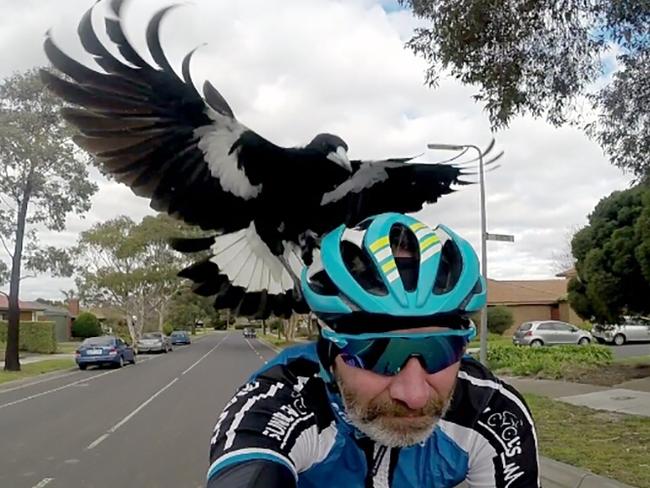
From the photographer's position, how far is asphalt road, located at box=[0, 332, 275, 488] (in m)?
7.95

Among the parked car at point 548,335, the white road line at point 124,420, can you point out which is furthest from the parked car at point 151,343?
the white road line at point 124,420

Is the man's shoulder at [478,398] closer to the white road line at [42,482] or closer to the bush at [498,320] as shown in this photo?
the white road line at [42,482]

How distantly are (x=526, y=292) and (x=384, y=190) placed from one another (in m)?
58.0

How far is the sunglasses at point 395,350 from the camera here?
1576mm

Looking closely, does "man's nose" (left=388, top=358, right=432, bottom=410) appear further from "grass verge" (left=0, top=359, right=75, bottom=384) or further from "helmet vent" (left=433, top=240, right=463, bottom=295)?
"grass verge" (left=0, top=359, right=75, bottom=384)

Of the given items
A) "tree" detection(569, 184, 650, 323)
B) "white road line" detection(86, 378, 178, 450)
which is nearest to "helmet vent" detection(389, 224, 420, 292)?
"white road line" detection(86, 378, 178, 450)

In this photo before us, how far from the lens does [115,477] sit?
25.6 feet

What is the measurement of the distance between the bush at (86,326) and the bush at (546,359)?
49.7 metres

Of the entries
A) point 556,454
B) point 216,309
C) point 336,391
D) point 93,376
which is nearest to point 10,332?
point 93,376

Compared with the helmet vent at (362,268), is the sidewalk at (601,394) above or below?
below

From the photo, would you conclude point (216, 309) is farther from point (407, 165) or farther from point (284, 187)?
point (407, 165)

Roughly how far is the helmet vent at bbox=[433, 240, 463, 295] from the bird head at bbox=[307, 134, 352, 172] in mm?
1078

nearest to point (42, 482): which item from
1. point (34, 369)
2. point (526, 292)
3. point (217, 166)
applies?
point (217, 166)

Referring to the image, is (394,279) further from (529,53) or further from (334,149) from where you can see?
(529,53)
